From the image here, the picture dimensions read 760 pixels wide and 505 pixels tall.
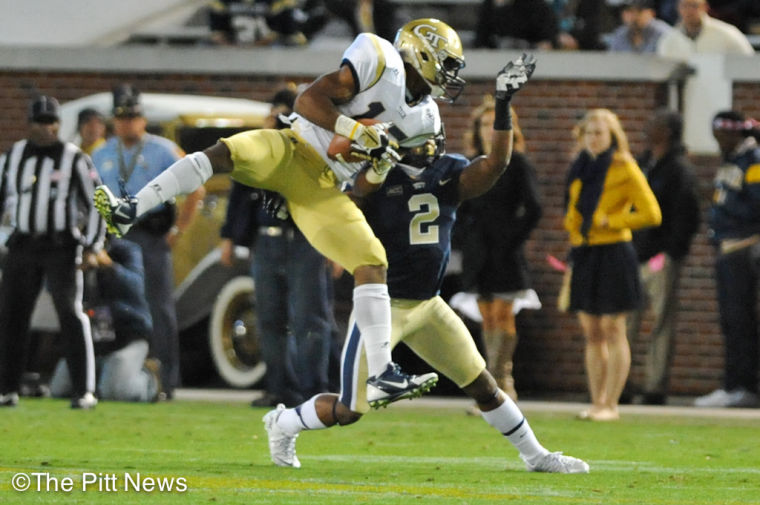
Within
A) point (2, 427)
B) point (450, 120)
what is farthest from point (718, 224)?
point (2, 427)

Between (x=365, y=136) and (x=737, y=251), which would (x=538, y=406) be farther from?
(x=365, y=136)

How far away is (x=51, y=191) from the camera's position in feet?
38.6

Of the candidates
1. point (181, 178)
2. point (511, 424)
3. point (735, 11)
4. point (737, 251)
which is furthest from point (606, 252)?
point (735, 11)

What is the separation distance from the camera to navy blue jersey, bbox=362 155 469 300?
27.2 ft

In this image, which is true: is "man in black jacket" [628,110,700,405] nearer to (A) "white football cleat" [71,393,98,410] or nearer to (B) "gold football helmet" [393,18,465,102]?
(A) "white football cleat" [71,393,98,410]

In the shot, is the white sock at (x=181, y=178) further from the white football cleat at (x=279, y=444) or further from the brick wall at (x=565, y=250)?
the brick wall at (x=565, y=250)

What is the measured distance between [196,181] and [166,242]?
5358mm

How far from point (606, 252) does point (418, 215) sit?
3513 millimetres

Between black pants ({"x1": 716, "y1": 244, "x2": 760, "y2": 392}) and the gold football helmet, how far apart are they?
5149mm

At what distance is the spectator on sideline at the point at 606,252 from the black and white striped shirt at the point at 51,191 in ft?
10.2

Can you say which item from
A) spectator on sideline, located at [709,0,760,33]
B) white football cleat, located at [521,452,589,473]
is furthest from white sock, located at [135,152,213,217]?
spectator on sideline, located at [709,0,760,33]

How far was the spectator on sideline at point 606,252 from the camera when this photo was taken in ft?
37.8

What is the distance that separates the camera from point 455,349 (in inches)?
313

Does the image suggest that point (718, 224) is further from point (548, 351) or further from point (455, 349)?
point (455, 349)
